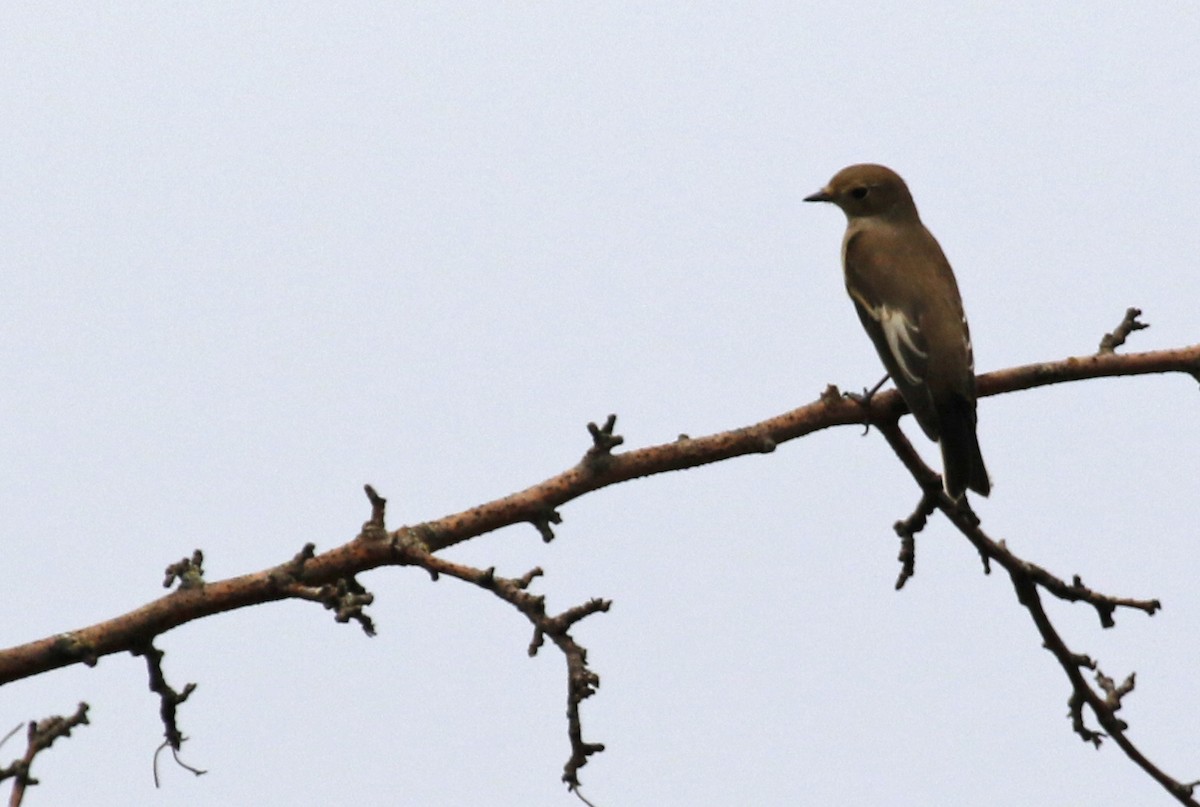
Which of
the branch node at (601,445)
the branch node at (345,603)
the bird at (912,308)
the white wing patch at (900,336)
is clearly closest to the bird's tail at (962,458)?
the bird at (912,308)

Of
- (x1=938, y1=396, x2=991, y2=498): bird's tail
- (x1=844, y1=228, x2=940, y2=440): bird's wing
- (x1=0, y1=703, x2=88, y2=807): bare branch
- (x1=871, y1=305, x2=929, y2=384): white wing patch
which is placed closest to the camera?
(x1=0, y1=703, x2=88, y2=807): bare branch

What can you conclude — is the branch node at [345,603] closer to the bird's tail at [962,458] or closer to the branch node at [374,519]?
the branch node at [374,519]

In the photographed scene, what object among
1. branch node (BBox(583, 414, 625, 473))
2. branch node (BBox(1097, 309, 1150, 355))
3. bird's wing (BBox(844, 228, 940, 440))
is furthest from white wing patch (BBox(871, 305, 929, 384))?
branch node (BBox(583, 414, 625, 473))

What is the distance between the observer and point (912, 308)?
7.75m

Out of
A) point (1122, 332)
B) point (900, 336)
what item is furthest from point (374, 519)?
point (900, 336)

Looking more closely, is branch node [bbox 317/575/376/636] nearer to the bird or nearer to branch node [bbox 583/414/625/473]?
branch node [bbox 583/414/625/473]

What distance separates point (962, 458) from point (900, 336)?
1.11 meters

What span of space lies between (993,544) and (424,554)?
75.3 inches

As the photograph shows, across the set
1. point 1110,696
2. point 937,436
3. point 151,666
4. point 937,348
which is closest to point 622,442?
point 151,666

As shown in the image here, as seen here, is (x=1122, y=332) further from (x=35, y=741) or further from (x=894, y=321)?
(x=35, y=741)

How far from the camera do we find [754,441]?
4293 mm

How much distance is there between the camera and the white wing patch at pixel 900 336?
7.18 m

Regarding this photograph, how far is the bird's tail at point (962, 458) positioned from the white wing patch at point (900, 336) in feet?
1.11

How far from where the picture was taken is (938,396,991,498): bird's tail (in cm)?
634
